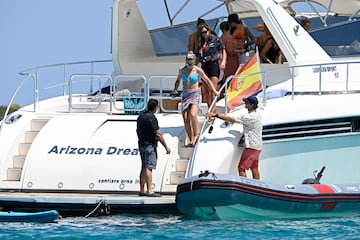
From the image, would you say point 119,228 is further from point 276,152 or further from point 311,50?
point 311,50

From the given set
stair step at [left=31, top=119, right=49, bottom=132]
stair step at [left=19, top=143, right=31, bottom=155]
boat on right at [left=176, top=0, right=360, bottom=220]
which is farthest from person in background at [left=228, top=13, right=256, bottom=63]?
stair step at [left=19, top=143, right=31, bottom=155]

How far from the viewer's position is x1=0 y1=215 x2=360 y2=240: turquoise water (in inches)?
521

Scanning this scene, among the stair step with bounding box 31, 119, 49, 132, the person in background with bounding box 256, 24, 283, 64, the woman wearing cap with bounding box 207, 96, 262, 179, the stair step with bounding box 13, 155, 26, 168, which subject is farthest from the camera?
the person in background with bounding box 256, 24, 283, 64

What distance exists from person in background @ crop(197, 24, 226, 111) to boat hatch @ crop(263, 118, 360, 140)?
149 centimetres

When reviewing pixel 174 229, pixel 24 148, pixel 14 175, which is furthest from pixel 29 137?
pixel 174 229

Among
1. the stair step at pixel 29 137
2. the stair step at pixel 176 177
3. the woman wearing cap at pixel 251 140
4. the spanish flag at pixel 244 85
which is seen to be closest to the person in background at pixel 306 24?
the spanish flag at pixel 244 85

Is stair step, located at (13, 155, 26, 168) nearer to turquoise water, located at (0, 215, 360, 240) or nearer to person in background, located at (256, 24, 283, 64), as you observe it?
turquoise water, located at (0, 215, 360, 240)

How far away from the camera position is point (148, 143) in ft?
48.5

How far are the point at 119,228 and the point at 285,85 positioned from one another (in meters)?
3.67

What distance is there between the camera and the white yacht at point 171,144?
1465 cm

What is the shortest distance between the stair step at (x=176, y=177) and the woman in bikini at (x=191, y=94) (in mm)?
446

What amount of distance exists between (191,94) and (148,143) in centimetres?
109

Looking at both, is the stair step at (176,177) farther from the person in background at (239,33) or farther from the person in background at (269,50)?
the person in background at (269,50)

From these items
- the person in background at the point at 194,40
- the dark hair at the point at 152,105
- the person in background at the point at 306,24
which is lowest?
the dark hair at the point at 152,105
